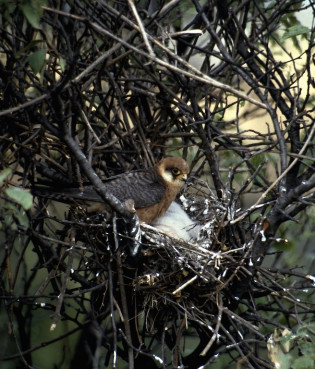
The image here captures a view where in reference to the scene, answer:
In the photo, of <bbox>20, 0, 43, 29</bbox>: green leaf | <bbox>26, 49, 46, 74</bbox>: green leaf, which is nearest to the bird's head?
<bbox>26, 49, 46, 74</bbox>: green leaf

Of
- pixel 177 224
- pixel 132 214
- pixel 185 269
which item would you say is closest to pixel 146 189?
pixel 177 224

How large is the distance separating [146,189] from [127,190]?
19 cm

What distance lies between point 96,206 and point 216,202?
0.71 meters

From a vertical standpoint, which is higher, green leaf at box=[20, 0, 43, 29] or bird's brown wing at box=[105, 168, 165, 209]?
bird's brown wing at box=[105, 168, 165, 209]

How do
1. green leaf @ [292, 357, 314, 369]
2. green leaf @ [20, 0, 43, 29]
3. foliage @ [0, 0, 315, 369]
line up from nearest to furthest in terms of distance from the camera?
green leaf @ [20, 0, 43, 29]
green leaf @ [292, 357, 314, 369]
foliage @ [0, 0, 315, 369]

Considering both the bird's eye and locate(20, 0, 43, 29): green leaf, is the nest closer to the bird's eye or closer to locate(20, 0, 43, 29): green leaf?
the bird's eye

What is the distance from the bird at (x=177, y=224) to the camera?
→ 14.7 feet

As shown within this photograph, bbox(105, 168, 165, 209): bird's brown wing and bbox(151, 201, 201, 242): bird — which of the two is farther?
bbox(151, 201, 201, 242): bird

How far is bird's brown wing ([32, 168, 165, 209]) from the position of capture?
3998 mm

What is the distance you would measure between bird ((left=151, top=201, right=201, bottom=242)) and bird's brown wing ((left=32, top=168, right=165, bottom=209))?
0.45ft

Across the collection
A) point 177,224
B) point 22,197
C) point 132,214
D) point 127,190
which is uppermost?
point 127,190

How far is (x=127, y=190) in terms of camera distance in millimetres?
4469

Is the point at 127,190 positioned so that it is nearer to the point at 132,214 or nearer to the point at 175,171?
the point at 175,171

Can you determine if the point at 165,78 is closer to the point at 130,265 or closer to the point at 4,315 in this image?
the point at 130,265
